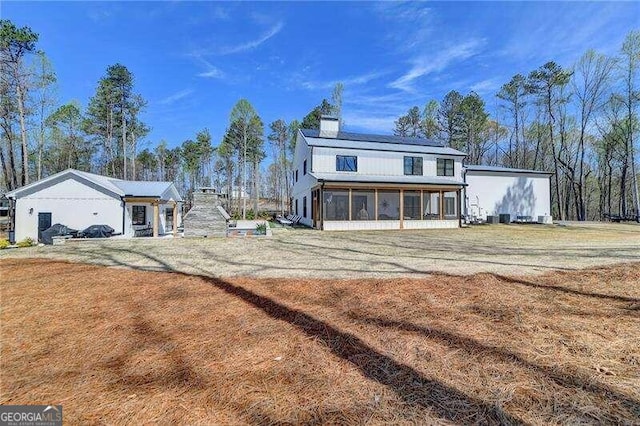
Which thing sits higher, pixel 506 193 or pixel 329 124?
pixel 329 124

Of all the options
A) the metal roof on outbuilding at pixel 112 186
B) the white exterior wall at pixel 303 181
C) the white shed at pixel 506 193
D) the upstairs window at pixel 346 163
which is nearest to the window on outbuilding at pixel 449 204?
the white shed at pixel 506 193

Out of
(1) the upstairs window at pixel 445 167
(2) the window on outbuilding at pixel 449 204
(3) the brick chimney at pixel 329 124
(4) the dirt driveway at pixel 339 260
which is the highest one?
(3) the brick chimney at pixel 329 124

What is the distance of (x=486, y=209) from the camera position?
23875 millimetres

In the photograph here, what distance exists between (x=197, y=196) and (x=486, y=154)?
1516 inches

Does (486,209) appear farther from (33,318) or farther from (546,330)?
(33,318)

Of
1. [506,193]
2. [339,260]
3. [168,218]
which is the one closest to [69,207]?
[168,218]

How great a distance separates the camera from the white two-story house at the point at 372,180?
18672 mm

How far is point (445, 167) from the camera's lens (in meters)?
22.6

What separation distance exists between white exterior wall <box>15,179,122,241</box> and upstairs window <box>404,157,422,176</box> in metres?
18.7

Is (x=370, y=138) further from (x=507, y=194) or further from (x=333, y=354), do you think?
(x=333, y=354)

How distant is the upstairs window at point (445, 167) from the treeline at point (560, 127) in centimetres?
1413

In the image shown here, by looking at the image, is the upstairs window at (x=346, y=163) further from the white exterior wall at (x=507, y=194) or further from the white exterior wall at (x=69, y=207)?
the white exterior wall at (x=69, y=207)

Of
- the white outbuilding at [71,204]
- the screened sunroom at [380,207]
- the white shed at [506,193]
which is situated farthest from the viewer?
the white shed at [506,193]

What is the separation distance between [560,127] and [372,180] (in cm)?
2528
